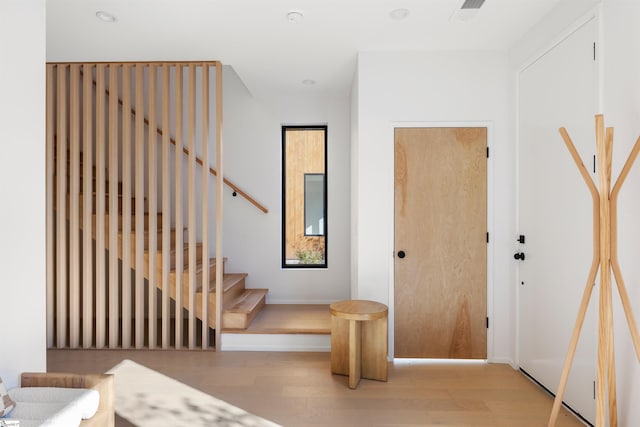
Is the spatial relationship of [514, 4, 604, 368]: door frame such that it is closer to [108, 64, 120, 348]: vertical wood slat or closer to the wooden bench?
the wooden bench

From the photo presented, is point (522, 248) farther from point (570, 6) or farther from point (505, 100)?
point (570, 6)

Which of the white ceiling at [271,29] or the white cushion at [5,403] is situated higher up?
the white ceiling at [271,29]

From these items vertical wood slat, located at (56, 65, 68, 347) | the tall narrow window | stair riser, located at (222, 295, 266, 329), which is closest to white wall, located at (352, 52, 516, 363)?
stair riser, located at (222, 295, 266, 329)

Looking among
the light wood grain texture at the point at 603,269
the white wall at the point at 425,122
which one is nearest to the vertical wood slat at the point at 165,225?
the white wall at the point at 425,122

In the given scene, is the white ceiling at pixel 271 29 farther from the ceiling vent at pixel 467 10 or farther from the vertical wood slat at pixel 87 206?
the vertical wood slat at pixel 87 206

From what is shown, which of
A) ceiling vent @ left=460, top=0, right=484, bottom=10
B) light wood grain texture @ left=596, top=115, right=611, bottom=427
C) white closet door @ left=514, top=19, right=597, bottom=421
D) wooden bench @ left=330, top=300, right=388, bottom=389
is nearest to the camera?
light wood grain texture @ left=596, top=115, right=611, bottom=427

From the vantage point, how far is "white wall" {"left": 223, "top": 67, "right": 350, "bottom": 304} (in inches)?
196

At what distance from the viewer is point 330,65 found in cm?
395

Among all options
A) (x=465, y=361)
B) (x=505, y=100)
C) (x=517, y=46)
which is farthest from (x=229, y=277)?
(x=517, y=46)

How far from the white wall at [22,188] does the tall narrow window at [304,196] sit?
122 inches

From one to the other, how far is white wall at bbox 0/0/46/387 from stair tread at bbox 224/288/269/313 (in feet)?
6.12

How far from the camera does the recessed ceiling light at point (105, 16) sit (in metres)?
2.89

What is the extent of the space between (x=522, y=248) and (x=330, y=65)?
7.93ft

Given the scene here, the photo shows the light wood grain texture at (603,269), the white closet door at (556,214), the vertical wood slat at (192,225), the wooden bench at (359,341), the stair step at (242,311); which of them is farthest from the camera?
the stair step at (242,311)
